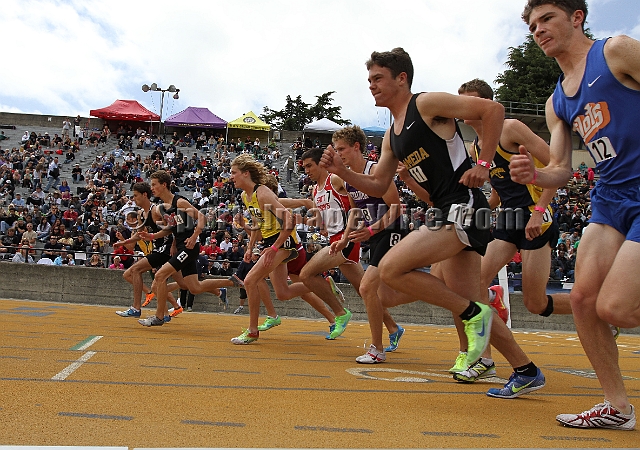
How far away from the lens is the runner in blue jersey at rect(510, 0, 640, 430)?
333 centimetres

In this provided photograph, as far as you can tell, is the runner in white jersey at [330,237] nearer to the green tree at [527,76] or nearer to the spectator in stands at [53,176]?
the spectator in stands at [53,176]

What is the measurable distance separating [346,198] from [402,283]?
3.41 m

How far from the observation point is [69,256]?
1777 centimetres

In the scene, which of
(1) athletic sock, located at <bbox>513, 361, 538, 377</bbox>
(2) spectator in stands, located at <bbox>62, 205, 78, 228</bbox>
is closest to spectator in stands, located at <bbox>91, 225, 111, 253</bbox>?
(2) spectator in stands, located at <bbox>62, 205, 78, 228</bbox>

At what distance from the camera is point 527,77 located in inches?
2522

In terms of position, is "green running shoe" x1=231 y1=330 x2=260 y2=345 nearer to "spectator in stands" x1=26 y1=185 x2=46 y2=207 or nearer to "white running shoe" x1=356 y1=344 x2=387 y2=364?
"white running shoe" x1=356 y1=344 x2=387 y2=364

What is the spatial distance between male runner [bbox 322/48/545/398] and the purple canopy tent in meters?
37.8

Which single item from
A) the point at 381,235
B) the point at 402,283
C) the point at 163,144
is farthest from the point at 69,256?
the point at 163,144

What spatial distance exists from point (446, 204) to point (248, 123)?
38.4 m

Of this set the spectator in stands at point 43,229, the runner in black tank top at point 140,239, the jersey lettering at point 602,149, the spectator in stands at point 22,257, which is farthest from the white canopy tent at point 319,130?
the jersey lettering at point 602,149

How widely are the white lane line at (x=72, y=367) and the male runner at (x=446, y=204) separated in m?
2.34

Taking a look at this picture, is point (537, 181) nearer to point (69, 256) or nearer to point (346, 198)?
point (346, 198)

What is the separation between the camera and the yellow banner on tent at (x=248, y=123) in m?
41.7

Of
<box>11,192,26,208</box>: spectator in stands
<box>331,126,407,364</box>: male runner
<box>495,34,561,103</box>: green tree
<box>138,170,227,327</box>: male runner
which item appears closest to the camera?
<box>331,126,407,364</box>: male runner
